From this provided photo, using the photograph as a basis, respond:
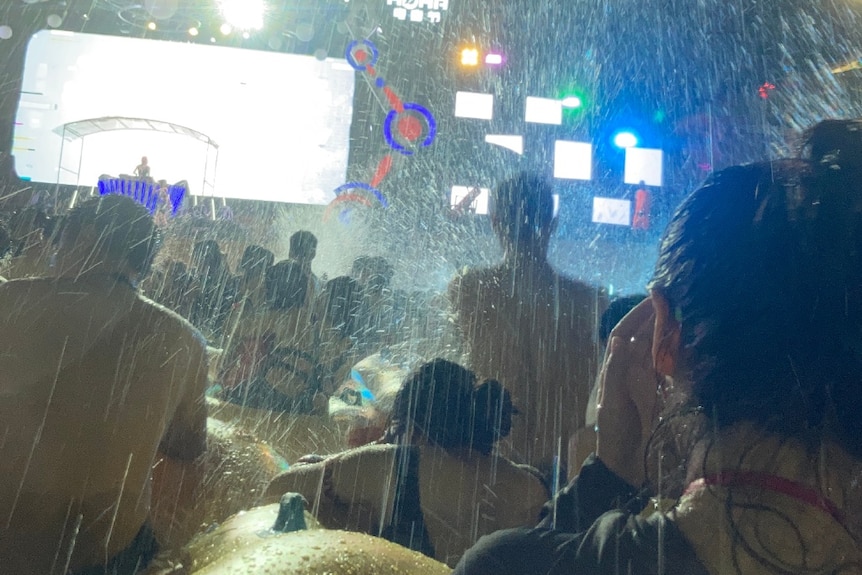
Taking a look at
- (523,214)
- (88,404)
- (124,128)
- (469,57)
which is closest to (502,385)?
(523,214)

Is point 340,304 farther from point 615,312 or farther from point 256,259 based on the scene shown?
point 615,312

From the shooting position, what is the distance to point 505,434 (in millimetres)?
586

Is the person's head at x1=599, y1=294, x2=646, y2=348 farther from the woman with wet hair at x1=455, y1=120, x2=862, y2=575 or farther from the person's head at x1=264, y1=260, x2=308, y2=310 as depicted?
the person's head at x1=264, y1=260, x2=308, y2=310

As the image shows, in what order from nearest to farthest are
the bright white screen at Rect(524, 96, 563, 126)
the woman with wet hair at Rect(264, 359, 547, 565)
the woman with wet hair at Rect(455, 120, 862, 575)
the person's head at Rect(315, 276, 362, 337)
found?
the woman with wet hair at Rect(455, 120, 862, 575), the woman with wet hair at Rect(264, 359, 547, 565), the person's head at Rect(315, 276, 362, 337), the bright white screen at Rect(524, 96, 563, 126)

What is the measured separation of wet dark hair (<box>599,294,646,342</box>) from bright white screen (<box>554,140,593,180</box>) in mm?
518

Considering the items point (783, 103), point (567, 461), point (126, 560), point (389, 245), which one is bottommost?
point (126, 560)

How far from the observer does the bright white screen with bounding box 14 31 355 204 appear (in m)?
0.90

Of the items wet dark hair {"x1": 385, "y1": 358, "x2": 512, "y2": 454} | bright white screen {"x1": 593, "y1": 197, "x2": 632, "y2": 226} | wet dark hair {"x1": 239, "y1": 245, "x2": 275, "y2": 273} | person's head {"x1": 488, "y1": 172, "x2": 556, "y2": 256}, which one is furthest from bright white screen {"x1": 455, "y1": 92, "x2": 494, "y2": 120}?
wet dark hair {"x1": 385, "y1": 358, "x2": 512, "y2": 454}

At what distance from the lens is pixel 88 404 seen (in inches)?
23.1

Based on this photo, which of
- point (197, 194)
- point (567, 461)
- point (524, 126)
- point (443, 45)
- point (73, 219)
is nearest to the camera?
point (73, 219)

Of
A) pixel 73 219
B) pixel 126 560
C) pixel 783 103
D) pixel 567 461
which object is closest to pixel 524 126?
pixel 783 103

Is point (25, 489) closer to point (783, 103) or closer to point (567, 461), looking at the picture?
point (567, 461)

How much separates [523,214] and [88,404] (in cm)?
57

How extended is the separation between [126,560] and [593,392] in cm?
55
